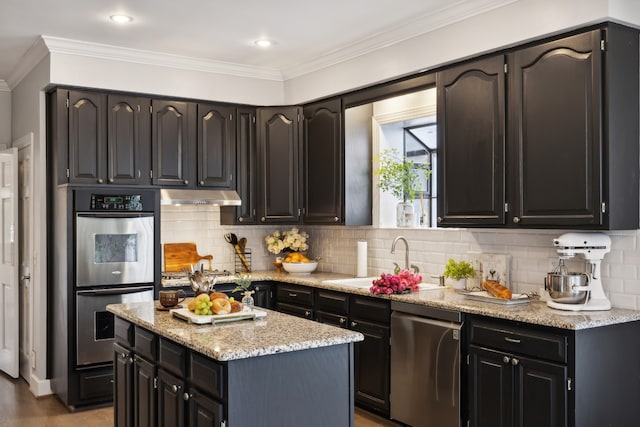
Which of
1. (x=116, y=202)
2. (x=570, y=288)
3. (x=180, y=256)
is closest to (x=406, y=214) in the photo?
(x=570, y=288)

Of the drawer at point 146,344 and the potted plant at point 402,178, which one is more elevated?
the potted plant at point 402,178

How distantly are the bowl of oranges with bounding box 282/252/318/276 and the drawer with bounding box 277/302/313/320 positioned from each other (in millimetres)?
370

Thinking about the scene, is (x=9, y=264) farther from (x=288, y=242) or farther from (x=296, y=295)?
(x=296, y=295)

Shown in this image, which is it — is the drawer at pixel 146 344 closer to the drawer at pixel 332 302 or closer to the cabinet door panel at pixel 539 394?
the drawer at pixel 332 302

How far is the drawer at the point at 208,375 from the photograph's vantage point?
2.73 meters

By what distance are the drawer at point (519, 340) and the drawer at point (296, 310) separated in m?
1.78

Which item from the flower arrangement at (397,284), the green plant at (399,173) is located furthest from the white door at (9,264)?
the flower arrangement at (397,284)

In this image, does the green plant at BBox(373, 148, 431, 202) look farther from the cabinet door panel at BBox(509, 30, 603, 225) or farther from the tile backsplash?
the cabinet door panel at BBox(509, 30, 603, 225)

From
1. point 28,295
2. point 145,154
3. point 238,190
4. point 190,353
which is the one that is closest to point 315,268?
point 238,190

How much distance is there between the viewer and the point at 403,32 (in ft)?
15.5

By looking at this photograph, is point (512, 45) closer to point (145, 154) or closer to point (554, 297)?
point (554, 297)

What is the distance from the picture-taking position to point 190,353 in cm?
302

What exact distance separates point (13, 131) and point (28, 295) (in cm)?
172

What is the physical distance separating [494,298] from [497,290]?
8cm
